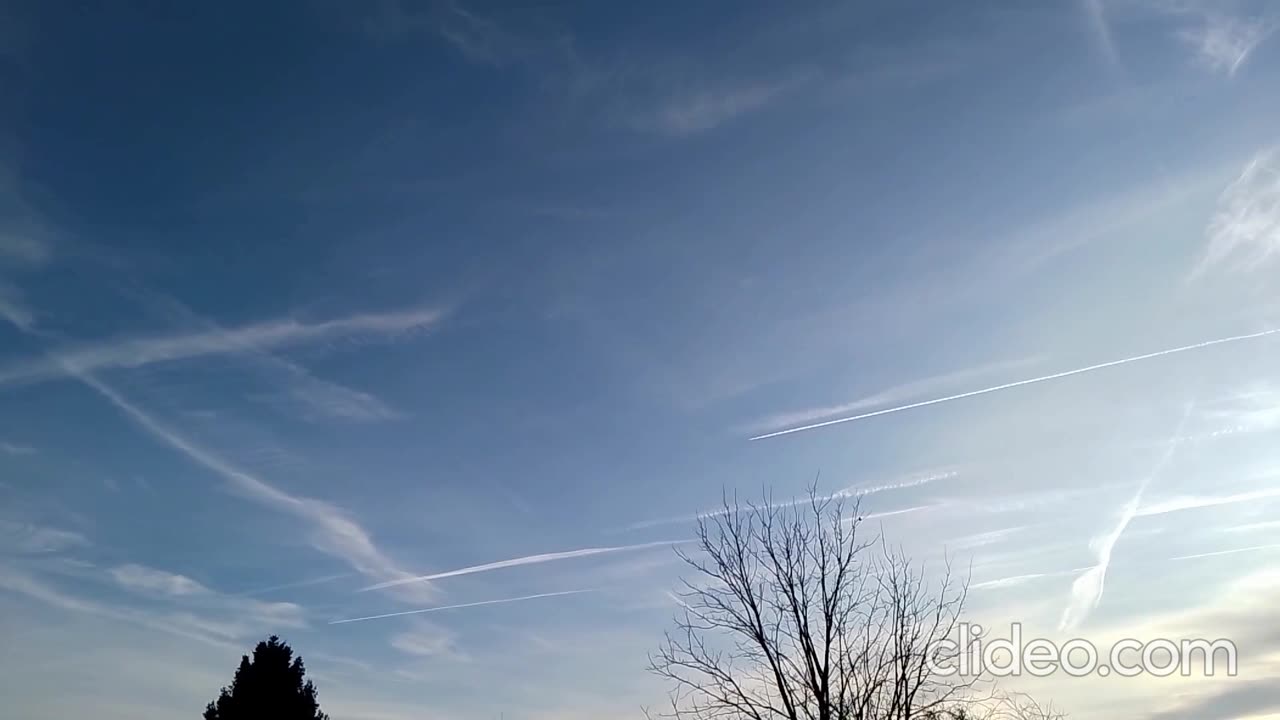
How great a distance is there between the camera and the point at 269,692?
28.1 meters

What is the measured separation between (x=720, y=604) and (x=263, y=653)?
24.5 metres

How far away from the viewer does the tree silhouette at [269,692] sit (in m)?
27.6

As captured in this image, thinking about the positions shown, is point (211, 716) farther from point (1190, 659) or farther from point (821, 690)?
point (1190, 659)

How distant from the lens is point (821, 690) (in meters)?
10.9

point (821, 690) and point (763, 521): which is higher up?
point (763, 521)

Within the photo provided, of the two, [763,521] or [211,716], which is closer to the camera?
[763,521]

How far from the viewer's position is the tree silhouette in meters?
27.6

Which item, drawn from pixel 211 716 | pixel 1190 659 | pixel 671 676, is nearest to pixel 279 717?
pixel 211 716

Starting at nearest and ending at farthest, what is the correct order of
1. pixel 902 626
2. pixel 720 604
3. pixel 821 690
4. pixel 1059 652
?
pixel 821 690
pixel 902 626
pixel 720 604
pixel 1059 652

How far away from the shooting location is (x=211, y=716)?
2717 cm

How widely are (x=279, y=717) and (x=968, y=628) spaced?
2630cm

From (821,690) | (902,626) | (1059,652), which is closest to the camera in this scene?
(821,690)

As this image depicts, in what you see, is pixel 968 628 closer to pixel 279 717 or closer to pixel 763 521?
pixel 763 521

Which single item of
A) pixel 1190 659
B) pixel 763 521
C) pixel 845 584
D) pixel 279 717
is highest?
pixel 763 521
